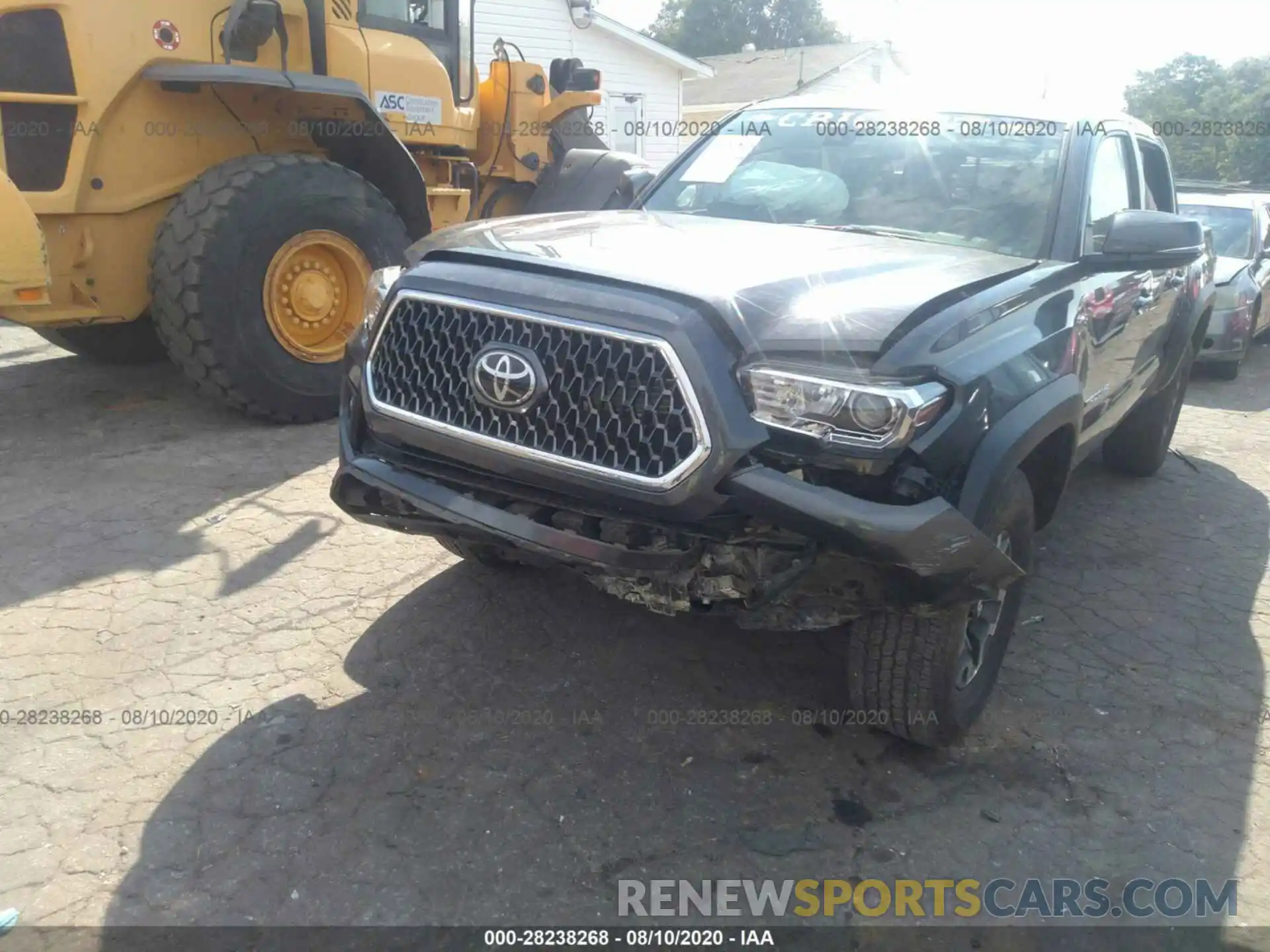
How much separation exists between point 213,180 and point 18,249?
3.48ft

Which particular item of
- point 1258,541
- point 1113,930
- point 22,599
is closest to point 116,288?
point 22,599

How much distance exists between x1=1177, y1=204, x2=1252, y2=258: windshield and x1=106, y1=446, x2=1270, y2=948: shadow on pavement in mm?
7008

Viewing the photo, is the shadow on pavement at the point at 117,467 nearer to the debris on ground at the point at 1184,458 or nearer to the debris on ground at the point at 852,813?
the debris on ground at the point at 852,813

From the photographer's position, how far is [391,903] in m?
2.34

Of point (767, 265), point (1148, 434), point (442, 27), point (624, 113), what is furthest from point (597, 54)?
point (767, 265)

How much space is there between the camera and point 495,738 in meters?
2.98

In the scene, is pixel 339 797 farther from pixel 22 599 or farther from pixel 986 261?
pixel 986 261

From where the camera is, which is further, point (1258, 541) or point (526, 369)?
point (1258, 541)

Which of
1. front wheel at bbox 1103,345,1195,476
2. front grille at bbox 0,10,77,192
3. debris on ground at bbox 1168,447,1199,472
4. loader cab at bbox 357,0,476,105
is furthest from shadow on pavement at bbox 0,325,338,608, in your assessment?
debris on ground at bbox 1168,447,1199,472

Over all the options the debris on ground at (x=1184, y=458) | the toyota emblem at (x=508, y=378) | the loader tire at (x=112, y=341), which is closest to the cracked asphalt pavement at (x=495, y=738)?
the toyota emblem at (x=508, y=378)

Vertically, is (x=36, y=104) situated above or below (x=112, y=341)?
above

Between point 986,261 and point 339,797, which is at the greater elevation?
point 986,261

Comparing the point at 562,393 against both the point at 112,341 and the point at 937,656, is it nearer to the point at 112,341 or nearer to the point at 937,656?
the point at 937,656

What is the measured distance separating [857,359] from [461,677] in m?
1.73
